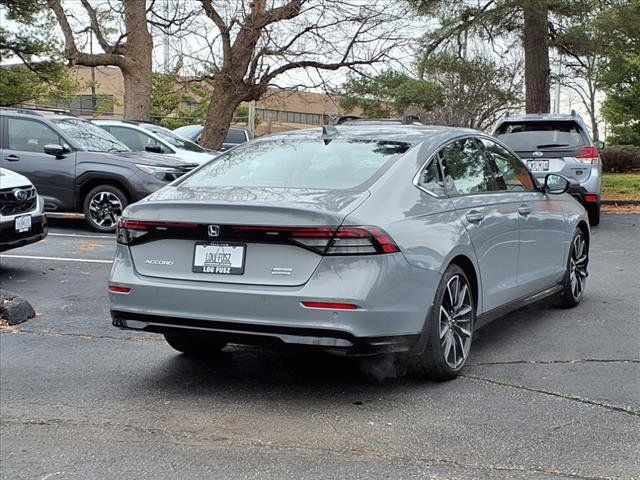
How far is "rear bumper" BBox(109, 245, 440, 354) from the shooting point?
4.22m

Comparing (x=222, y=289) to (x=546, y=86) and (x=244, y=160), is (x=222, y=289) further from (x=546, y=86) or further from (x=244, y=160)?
(x=546, y=86)

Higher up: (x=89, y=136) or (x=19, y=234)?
(x=89, y=136)

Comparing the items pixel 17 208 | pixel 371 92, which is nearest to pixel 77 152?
pixel 17 208

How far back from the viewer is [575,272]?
709 centimetres

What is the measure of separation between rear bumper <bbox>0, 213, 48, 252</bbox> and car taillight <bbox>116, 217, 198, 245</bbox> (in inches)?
151

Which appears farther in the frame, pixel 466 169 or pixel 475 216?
pixel 466 169

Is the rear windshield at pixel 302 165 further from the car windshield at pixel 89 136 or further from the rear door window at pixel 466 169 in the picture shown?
the car windshield at pixel 89 136

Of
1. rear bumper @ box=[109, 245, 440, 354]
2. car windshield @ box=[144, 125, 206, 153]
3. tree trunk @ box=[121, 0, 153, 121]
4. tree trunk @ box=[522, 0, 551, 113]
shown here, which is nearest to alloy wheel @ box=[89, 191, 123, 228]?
Result: car windshield @ box=[144, 125, 206, 153]

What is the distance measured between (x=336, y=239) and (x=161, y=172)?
27.1 ft

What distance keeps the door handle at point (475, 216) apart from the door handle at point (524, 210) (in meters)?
0.74

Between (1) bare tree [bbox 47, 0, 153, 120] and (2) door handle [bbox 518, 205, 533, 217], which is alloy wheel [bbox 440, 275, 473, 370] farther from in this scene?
(1) bare tree [bbox 47, 0, 153, 120]

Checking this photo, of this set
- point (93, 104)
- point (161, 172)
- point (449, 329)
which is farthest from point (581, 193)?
point (93, 104)

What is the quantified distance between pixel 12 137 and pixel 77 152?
1107mm

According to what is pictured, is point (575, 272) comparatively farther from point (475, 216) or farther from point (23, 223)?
point (23, 223)
